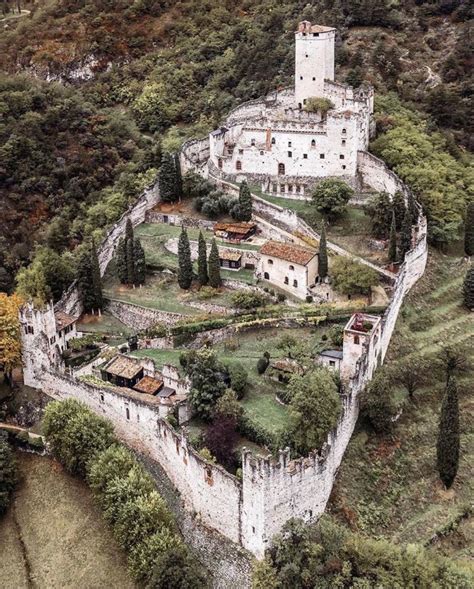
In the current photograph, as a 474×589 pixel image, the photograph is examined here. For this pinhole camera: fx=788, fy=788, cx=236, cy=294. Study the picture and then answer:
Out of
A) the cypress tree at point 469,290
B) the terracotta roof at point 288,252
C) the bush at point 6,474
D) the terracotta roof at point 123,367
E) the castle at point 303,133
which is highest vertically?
the castle at point 303,133

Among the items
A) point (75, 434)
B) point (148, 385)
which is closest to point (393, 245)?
point (148, 385)

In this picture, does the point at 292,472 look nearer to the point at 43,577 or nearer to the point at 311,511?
the point at 311,511

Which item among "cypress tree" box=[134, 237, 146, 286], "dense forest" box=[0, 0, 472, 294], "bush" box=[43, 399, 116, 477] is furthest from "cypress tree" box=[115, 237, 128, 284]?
"bush" box=[43, 399, 116, 477]

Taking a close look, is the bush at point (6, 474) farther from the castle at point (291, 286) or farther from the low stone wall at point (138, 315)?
the low stone wall at point (138, 315)

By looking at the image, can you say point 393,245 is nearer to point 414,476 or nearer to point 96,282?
point 414,476

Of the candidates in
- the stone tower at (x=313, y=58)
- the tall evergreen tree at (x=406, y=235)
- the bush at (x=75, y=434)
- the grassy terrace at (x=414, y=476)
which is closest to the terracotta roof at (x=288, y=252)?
the tall evergreen tree at (x=406, y=235)

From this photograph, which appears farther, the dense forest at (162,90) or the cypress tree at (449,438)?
the dense forest at (162,90)

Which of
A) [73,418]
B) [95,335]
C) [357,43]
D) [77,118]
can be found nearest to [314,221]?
[95,335]
